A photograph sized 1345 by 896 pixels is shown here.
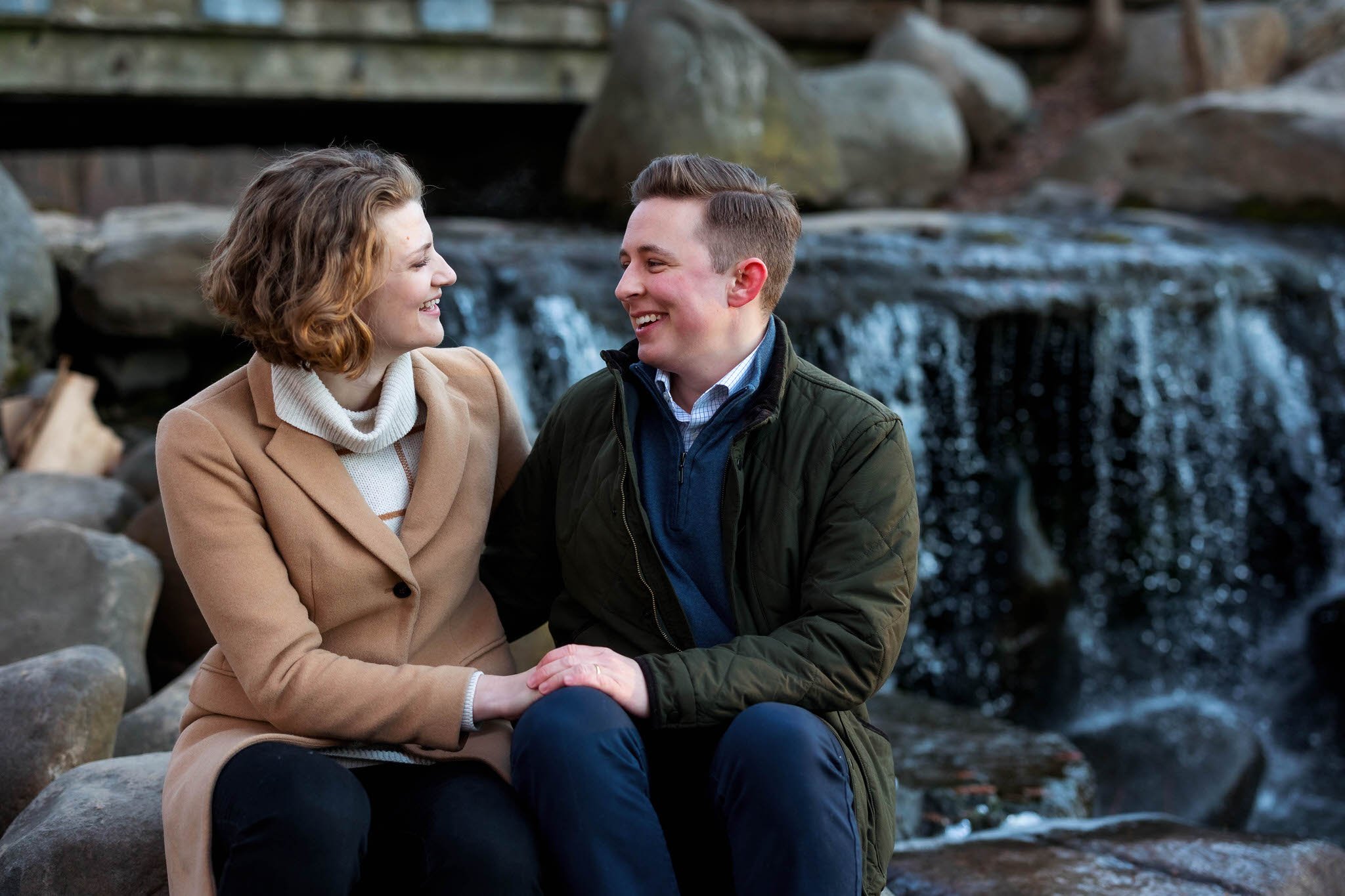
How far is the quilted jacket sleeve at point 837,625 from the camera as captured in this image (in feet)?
6.61

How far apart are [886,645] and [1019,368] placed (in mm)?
4520

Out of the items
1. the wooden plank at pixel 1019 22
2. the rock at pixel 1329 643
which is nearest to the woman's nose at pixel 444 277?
the rock at pixel 1329 643

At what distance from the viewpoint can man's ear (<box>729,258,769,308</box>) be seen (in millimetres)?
2248

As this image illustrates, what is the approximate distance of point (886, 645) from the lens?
208 cm

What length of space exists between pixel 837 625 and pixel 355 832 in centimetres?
79

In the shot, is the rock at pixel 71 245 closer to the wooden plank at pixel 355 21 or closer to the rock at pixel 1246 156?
the wooden plank at pixel 355 21

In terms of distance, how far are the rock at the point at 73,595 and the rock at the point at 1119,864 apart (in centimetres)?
219

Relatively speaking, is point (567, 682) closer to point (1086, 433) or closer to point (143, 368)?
point (143, 368)

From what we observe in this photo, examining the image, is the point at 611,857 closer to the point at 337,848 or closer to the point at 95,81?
the point at 337,848

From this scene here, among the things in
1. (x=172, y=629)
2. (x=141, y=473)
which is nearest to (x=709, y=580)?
(x=172, y=629)

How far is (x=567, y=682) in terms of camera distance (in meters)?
2.01

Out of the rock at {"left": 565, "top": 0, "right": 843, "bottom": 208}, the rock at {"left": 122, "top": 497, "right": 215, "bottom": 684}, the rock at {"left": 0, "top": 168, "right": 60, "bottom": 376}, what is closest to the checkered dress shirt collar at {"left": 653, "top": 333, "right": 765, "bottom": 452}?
the rock at {"left": 122, "top": 497, "right": 215, "bottom": 684}

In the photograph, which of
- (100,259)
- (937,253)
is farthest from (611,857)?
(937,253)

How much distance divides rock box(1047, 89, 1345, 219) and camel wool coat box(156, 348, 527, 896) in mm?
7610
